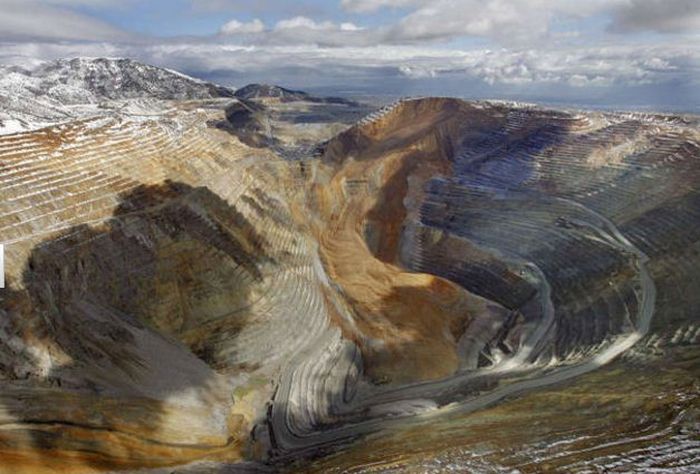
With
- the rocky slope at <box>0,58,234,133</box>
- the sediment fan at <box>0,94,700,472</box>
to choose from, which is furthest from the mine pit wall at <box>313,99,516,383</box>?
the rocky slope at <box>0,58,234,133</box>

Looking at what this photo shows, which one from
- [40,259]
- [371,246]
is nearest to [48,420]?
[40,259]

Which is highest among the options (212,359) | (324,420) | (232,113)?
(232,113)

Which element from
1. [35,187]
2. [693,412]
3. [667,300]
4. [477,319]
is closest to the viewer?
[693,412]

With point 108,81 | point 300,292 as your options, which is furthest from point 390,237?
point 108,81

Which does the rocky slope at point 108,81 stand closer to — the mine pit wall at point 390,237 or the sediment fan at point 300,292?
the mine pit wall at point 390,237

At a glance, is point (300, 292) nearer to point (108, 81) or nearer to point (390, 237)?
point (390, 237)

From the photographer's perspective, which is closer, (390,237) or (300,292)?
(300,292)

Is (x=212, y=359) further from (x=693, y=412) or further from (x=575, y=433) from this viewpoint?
(x=693, y=412)

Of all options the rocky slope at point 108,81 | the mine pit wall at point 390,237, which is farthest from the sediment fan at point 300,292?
the rocky slope at point 108,81
